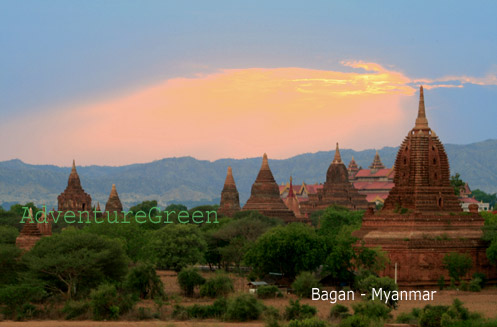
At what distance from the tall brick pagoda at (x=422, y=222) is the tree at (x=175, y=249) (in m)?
13.5

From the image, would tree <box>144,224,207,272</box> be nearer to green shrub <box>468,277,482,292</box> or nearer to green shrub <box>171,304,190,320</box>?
green shrub <box>468,277,482,292</box>

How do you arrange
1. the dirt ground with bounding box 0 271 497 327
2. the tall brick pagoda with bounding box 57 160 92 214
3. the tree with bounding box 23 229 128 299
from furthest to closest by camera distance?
the tall brick pagoda with bounding box 57 160 92 214, the tree with bounding box 23 229 128 299, the dirt ground with bounding box 0 271 497 327

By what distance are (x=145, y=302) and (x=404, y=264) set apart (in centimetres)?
1658

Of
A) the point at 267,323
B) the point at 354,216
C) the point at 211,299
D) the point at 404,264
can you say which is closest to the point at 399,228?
the point at 404,264

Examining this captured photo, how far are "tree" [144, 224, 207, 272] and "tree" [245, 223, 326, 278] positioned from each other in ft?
35.3

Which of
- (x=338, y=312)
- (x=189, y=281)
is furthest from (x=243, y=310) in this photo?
(x=189, y=281)

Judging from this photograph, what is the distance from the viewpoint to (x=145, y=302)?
55.7 m

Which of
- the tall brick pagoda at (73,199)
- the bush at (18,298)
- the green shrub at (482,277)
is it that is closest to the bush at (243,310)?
the bush at (18,298)

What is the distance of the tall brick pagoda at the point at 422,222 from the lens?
2520 inches

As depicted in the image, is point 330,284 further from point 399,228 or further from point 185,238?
point 185,238

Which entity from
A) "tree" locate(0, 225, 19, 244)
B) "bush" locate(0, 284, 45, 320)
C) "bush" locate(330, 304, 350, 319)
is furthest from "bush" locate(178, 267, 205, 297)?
"tree" locate(0, 225, 19, 244)

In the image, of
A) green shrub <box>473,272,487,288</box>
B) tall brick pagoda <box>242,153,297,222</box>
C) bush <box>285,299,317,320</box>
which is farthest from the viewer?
tall brick pagoda <box>242,153,297,222</box>

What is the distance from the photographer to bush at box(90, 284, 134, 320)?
160ft

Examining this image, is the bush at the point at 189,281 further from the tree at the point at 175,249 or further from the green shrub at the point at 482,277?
the green shrub at the point at 482,277
